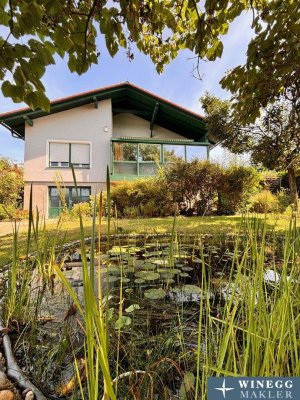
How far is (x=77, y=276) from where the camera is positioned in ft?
8.99

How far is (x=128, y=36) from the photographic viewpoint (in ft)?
8.78

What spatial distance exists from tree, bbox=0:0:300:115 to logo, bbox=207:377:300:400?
185 centimetres

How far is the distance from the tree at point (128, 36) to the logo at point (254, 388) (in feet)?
6.06

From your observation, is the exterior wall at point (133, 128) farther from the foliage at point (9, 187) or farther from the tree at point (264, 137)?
the foliage at point (9, 187)

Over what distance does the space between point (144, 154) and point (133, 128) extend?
90.0 inches

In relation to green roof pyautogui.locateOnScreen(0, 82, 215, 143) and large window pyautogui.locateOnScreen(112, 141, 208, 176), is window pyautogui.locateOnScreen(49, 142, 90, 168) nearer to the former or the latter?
large window pyautogui.locateOnScreen(112, 141, 208, 176)

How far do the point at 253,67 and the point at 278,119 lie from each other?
8.27 meters

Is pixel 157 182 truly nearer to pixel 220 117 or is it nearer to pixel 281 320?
pixel 220 117

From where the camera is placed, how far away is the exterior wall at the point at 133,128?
16.3m

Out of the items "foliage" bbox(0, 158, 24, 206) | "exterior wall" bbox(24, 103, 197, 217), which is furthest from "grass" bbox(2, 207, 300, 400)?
"exterior wall" bbox(24, 103, 197, 217)

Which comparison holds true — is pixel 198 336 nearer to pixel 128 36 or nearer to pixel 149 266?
pixel 149 266

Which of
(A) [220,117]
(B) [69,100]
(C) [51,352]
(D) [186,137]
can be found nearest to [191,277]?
(C) [51,352]

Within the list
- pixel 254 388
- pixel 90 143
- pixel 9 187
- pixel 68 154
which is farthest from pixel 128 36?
pixel 68 154

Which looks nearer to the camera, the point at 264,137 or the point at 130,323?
the point at 130,323
